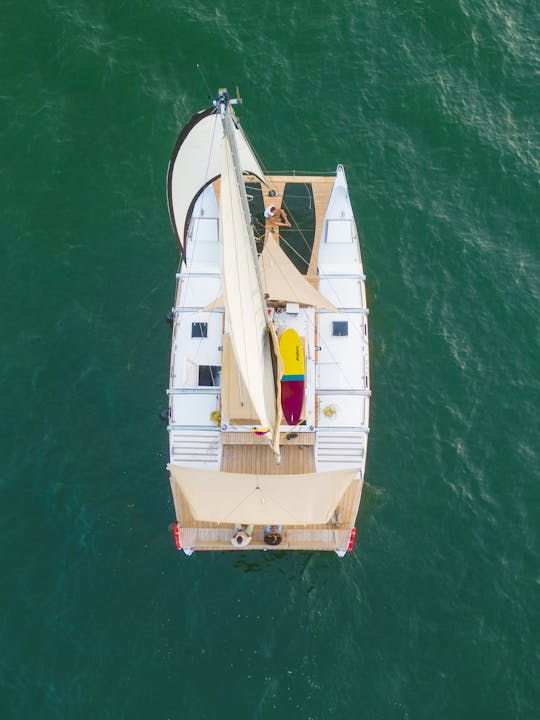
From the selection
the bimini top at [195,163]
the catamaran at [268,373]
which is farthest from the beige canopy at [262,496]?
the bimini top at [195,163]

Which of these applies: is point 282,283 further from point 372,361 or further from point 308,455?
point 308,455

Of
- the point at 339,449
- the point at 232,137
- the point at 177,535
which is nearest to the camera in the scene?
the point at 232,137

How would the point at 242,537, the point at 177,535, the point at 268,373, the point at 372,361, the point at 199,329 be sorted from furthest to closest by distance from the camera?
the point at 372,361, the point at 199,329, the point at 177,535, the point at 242,537, the point at 268,373

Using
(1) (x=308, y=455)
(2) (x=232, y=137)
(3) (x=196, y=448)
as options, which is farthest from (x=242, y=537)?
(2) (x=232, y=137)

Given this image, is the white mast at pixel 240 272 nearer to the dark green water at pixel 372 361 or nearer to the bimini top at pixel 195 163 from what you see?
the bimini top at pixel 195 163

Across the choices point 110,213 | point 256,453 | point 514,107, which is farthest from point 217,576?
point 514,107

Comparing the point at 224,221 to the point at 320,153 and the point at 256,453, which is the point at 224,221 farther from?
the point at 320,153
